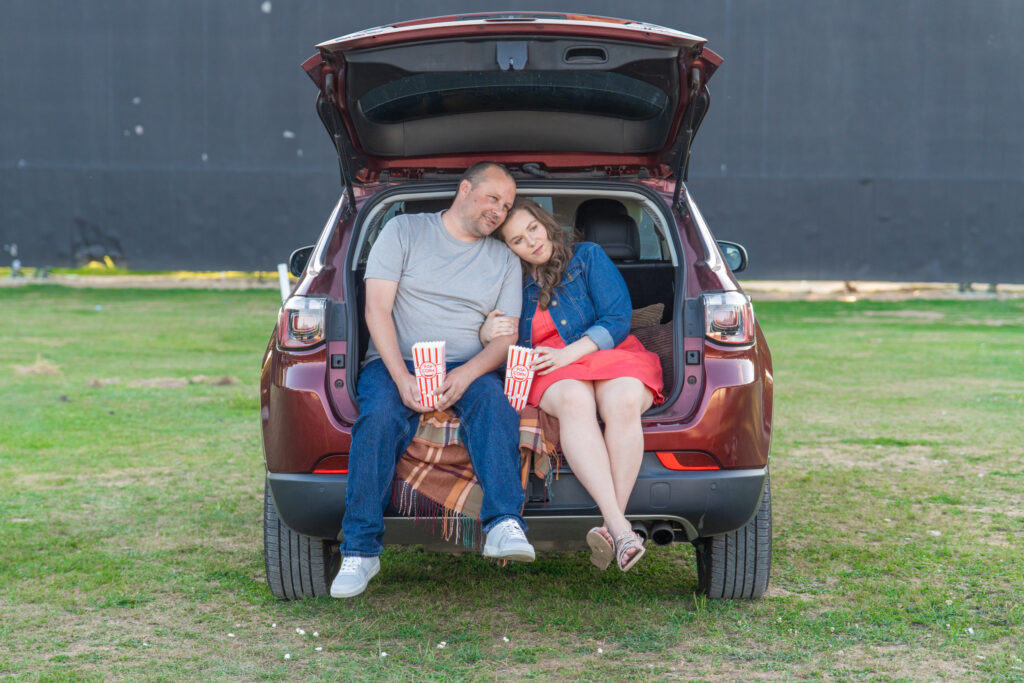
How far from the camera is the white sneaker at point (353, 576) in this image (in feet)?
11.1

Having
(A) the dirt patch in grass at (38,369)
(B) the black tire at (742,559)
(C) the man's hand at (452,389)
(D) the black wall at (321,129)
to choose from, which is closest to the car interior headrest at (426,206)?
(C) the man's hand at (452,389)

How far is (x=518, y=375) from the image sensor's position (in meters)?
3.64

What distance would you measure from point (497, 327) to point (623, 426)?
0.61 m

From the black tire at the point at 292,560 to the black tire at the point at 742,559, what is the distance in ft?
4.49

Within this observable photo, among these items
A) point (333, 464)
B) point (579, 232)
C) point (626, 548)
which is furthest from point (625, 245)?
point (333, 464)

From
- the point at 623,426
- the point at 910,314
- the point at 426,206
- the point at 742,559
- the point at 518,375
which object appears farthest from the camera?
the point at 910,314

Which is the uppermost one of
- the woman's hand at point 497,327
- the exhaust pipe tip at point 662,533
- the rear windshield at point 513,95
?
the rear windshield at point 513,95

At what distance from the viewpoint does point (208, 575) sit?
4293mm

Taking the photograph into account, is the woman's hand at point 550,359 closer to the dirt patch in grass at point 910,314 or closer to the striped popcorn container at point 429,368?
the striped popcorn container at point 429,368

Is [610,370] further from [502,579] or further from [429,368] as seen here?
Result: [502,579]

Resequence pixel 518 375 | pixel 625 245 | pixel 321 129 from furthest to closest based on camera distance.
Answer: pixel 321 129 → pixel 625 245 → pixel 518 375

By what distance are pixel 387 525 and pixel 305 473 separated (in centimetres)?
31

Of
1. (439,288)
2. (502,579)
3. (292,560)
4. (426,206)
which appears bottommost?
(502,579)

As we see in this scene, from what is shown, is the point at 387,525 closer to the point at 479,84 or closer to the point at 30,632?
the point at 30,632
